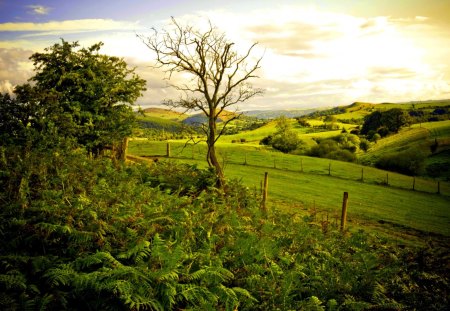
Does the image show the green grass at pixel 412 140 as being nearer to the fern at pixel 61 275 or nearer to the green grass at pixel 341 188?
the green grass at pixel 341 188

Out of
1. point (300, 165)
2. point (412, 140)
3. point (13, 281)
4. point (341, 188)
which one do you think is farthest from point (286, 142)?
point (13, 281)

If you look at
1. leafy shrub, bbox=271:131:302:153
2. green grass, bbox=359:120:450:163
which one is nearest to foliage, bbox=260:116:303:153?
leafy shrub, bbox=271:131:302:153

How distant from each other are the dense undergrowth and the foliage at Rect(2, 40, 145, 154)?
562 centimetres

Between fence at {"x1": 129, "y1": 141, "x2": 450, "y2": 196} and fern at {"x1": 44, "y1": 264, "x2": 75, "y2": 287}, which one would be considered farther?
fence at {"x1": 129, "y1": 141, "x2": 450, "y2": 196}

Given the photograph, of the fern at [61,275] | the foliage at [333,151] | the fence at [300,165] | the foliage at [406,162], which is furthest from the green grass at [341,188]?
the fern at [61,275]

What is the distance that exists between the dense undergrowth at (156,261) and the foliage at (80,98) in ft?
18.5

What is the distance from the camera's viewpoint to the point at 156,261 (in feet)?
20.9

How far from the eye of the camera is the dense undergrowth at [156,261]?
18.3 ft

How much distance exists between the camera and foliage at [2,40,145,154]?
1612 centimetres

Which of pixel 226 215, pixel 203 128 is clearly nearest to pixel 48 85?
pixel 203 128

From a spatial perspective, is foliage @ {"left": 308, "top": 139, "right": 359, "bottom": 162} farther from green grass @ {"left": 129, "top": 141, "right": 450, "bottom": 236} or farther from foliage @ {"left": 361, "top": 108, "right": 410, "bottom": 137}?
foliage @ {"left": 361, "top": 108, "right": 410, "bottom": 137}

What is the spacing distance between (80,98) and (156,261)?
16.0 meters

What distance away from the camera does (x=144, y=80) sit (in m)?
23.0

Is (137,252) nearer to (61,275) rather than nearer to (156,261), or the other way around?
(156,261)
